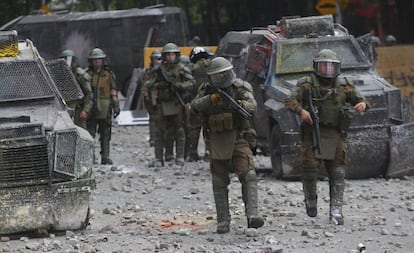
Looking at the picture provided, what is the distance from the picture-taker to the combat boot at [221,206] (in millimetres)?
10562

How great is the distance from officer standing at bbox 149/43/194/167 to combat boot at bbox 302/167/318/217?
570 centimetres

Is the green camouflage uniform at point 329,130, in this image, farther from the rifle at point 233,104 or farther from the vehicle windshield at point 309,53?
the vehicle windshield at point 309,53

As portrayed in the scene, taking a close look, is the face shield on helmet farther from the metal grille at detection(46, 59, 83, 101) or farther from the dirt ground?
the metal grille at detection(46, 59, 83, 101)

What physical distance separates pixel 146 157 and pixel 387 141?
558 cm

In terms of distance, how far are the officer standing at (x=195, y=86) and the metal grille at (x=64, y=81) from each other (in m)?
4.42

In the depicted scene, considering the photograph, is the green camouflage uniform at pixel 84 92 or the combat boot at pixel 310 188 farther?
the green camouflage uniform at pixel 84 92

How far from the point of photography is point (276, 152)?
1461 centimetres

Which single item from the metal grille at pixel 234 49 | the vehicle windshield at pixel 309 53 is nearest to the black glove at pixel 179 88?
the metal grille at pixel 234 49

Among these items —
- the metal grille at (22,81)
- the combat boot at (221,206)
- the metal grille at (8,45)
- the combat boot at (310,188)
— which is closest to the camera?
the combat boot at (221,206)

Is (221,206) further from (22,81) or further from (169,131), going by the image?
(169,131)

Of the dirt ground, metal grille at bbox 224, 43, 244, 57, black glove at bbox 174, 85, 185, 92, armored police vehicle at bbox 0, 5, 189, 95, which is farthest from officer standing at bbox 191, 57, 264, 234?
armored police vehicle at bbox 0, 5, 189, 95

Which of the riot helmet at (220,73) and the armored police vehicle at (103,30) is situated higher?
the riot helmet at (220,73)

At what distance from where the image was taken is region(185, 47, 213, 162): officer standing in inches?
674

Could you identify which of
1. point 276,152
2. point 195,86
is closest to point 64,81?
point 276,152
